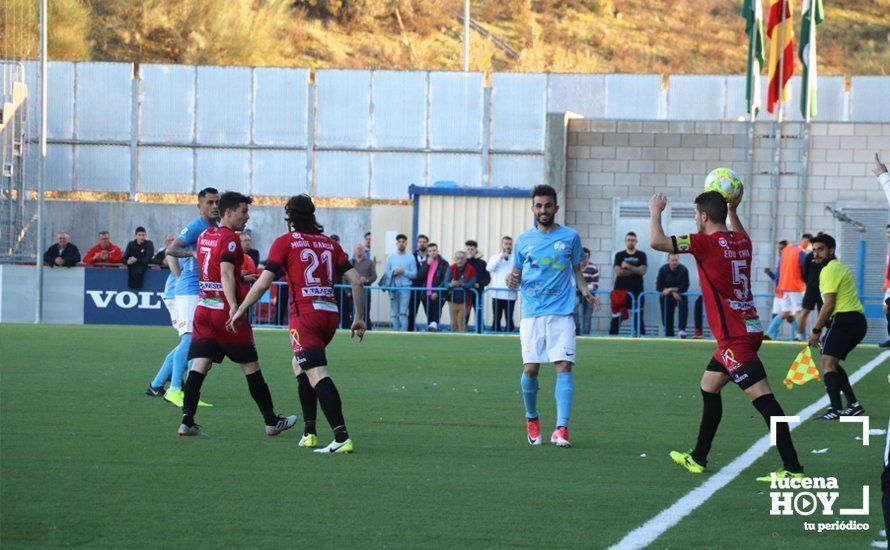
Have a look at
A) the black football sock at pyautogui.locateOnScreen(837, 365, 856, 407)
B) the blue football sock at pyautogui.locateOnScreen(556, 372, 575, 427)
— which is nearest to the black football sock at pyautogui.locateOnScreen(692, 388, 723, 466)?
the blue football sock at pyautogui.locateOnScreen(556, 372, 575, 427)

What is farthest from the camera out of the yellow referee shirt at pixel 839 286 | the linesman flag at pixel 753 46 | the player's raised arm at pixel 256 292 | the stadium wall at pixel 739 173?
the linesman flag at pixel 753 46

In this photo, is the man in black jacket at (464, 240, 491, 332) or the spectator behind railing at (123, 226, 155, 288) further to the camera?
A: the spectator behind railing at (123, 226, 155, 288)

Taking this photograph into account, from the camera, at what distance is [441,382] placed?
15.9 meters

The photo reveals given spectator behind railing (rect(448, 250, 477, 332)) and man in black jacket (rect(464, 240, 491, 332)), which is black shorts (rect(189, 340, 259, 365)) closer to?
spectator behind railing (rect(448, 250, 477, 332))

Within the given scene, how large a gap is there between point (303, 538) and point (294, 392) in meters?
7.57

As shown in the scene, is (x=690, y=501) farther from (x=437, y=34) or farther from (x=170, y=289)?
(x=437, y=34)

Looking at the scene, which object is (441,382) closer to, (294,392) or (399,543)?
(294,392)

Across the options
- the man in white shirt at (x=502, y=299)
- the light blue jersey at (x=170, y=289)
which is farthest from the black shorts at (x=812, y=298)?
the man in white shirt at (x=502, y=299)

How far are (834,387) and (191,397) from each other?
19.4ft

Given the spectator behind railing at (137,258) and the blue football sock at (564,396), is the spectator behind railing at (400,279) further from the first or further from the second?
the blue football sock at (564,396)

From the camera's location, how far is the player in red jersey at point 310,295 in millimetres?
9844

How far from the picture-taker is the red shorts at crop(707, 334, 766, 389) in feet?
29.0

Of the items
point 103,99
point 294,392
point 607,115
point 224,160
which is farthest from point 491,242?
point 294,392

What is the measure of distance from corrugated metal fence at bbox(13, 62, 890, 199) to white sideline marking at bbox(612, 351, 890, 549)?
25.1 metres
